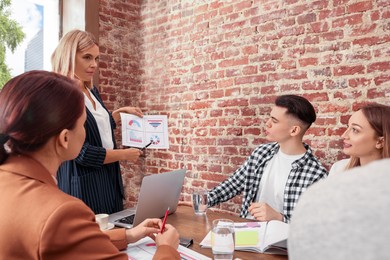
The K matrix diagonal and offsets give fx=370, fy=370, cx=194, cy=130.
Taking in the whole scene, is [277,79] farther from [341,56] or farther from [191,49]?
[191,49]

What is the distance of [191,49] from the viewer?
11.0 feet

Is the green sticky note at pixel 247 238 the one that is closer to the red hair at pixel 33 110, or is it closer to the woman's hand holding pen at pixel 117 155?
the red hair at pixel 33 110

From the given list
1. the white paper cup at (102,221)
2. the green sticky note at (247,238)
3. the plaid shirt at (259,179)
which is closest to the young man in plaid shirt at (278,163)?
the plaid shirt at (259,179)

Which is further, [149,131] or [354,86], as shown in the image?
[149,131]

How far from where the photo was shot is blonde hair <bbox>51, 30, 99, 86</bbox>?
2.26 meters

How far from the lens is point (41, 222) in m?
0.84

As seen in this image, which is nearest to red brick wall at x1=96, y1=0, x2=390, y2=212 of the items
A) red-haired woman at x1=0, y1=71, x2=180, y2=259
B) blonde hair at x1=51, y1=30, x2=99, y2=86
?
blonde hair at x1=51, y1=30, x2=99, y2=86

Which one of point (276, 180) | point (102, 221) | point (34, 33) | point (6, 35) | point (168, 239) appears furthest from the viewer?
point (34, 33)

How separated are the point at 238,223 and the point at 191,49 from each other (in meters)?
2.02

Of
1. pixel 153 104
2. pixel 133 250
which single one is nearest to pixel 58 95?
pixel 133 250

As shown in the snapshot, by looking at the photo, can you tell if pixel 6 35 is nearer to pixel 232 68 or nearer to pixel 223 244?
pixel 232 68

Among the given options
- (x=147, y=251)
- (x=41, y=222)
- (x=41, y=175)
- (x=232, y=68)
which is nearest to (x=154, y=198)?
(x=147, y=251)

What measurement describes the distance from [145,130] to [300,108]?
1.05 meters

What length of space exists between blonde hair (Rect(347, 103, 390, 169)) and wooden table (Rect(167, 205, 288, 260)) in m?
0.84
